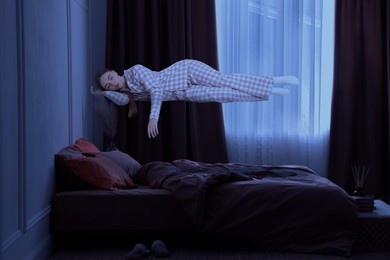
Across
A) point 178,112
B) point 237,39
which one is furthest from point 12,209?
point 237,39

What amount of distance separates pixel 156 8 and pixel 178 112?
104cm

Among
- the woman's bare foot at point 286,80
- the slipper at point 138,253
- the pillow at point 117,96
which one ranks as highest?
the woman's bare foot at point 286,80

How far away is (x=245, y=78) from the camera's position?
12.4ft

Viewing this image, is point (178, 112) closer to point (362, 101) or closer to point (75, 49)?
point (75, 49)

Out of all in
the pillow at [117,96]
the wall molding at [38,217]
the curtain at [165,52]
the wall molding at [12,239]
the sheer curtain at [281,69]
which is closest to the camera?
the wall molding at [12,239]

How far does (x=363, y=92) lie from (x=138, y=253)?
3.25 m

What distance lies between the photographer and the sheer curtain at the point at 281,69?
5.69m

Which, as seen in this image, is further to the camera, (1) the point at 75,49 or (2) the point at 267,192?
(1) the point at 75,49

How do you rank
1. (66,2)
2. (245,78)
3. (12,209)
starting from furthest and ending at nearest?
(66,2)
(245,78)
(12,209)

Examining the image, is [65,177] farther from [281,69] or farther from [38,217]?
[281,69]

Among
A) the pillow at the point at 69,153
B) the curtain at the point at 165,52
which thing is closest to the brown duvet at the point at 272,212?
the pillow at the point at 69,153

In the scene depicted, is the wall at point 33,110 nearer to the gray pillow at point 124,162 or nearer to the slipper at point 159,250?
the gray pillow at point 124,162

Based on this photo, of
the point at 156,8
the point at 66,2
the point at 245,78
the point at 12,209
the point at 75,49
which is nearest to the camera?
the point at 12,209

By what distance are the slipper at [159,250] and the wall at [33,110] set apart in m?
0.67
